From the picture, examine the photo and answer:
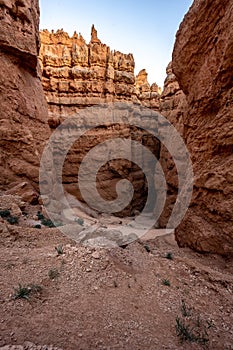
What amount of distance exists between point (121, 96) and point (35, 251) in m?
20.4

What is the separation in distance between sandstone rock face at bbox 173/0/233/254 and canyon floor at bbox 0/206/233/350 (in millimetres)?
928

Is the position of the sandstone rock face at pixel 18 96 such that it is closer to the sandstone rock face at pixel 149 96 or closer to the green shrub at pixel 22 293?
the green shrub at pixel 22 293

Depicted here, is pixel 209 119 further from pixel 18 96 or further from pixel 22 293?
pixel 18 96

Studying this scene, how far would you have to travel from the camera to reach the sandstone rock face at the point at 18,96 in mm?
9047

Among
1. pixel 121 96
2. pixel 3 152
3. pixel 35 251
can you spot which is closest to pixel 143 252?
pixel 35 251

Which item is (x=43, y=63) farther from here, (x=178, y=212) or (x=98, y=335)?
(x=98, y=335)

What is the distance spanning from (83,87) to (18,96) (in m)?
12.2

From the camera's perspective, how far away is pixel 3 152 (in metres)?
9.13

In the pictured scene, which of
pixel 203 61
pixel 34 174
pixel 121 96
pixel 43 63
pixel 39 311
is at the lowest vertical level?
pixel 39 311

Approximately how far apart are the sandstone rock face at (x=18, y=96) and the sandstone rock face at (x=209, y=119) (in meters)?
7.21

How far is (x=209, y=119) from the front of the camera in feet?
20.6

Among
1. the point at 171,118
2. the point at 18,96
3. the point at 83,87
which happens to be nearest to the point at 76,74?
the point at 83,87

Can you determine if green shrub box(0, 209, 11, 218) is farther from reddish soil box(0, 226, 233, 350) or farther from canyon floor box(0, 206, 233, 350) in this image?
canyon floor box(0, 206, 233, 350)

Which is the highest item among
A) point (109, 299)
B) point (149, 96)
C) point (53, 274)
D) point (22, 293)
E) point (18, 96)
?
point (149, 96)
